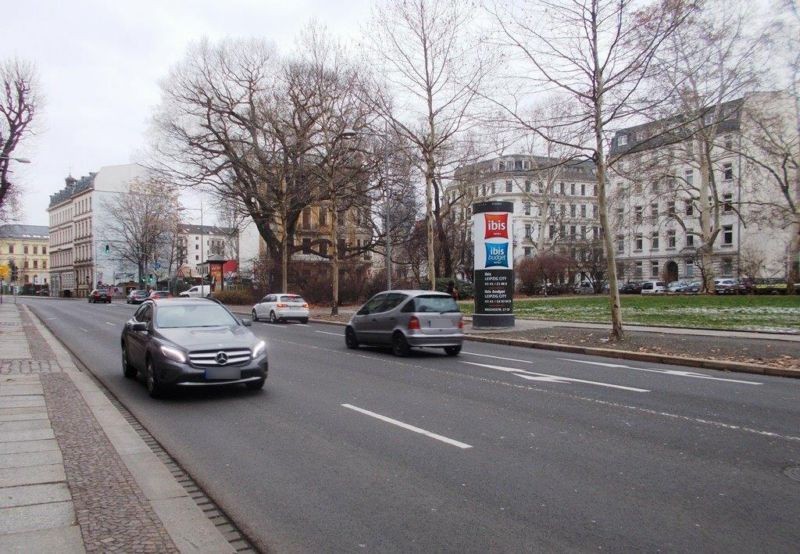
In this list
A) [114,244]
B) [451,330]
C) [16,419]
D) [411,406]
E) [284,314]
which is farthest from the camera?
[114,244]

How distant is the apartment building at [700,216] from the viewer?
148ft

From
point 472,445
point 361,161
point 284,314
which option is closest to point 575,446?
point 472,445

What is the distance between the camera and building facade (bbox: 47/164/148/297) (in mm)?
94812

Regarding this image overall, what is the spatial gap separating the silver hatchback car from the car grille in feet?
20.1

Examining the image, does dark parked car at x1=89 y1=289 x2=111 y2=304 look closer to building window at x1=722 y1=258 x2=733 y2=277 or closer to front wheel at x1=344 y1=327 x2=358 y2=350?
front wheel at x1=344 y1=327 x2=358 y2=350

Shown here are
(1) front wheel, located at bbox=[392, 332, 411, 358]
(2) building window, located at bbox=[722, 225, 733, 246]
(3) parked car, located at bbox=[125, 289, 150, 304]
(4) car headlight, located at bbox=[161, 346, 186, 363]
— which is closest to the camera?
(4) car headlight, located at bbox=[161, 346, 186, 363]

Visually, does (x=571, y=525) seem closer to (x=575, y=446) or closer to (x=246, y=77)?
(x=575, y=446)

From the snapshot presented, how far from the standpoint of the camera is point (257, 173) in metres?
37.1

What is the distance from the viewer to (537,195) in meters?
75.4

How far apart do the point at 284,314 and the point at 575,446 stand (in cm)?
2493

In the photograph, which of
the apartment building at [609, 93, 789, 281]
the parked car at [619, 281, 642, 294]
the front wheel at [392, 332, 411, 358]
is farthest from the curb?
the parked car at [619, 281, 642, 294]

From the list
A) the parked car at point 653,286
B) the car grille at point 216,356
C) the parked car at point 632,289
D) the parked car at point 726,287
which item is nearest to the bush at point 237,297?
the parked car at point 726,287

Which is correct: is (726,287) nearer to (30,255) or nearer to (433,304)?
(433,304)

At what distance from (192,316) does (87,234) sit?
103 metres
